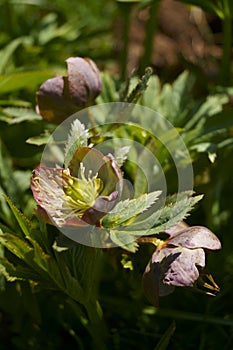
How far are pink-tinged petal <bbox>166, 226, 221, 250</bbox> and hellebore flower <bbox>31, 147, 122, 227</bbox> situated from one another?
4.4 inches

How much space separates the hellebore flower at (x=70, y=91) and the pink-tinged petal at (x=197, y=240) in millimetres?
333

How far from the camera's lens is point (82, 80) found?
114 cm

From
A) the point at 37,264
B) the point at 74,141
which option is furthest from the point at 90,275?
the point at 74,141

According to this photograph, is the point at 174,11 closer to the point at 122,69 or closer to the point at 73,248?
the point at 122,69

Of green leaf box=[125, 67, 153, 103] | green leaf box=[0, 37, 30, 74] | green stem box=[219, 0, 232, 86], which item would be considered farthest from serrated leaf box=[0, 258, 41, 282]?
green stem box=[219, 0, 232, 86]

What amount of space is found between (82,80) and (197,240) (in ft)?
1.22

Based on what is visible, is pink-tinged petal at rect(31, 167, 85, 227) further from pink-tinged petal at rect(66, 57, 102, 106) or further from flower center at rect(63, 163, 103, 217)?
pink-tinged petal at rect(66, 57, 102, 106)

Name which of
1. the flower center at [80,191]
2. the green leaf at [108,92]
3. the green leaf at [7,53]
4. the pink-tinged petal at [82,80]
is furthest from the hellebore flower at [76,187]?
the green leaf at [7,53]

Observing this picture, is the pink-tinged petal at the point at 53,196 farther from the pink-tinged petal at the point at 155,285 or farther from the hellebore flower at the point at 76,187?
the pink-tinged petal at the point at 155,285

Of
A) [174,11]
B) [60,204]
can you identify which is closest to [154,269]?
[60,204]

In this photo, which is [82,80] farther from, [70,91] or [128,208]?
[128,208]

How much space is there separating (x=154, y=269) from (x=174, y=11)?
67.4 inches

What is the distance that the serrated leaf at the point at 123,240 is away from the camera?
3.11 ft

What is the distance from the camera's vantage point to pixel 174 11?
247 cm
